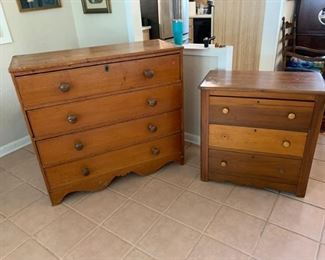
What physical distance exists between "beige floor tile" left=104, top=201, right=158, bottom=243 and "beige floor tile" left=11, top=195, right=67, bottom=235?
0.37 m

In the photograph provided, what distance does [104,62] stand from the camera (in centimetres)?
157

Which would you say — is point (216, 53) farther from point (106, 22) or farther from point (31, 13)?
point (31, 13)

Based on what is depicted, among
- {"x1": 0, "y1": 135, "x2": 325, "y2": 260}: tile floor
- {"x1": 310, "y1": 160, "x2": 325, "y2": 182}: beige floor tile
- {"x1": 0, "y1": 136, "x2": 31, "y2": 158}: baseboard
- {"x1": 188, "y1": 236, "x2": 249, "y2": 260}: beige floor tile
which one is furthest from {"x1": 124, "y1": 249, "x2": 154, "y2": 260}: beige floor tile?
{"x1": 0, "y1": 136, "x2": 31, "y2": 158}: baseboard

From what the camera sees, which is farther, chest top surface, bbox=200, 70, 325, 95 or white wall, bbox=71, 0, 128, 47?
white wall, bbox=71, 0, 128, 47

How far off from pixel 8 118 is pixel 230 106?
1929 millimetres

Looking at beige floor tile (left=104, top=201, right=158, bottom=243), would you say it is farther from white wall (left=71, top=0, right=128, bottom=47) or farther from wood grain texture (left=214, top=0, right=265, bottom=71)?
wood grain texture (left=214, top=0, right=265, bottom=71)

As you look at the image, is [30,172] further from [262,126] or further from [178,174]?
[262,126]

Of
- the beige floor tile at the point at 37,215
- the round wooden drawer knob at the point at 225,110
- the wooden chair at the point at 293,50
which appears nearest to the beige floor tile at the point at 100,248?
the beige floor tile at the point at 37,215

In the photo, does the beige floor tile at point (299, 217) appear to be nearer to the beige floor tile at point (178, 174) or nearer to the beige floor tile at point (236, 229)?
the beige floor tile at point (236, 229)

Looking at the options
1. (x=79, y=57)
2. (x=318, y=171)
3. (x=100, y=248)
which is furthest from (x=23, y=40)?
(x=318, y=171)

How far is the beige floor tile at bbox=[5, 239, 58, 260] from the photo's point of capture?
1459 mm

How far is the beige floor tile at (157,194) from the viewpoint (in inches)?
70.5

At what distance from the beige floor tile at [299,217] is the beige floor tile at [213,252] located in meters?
0.34

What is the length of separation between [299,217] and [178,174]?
33.5 inches
